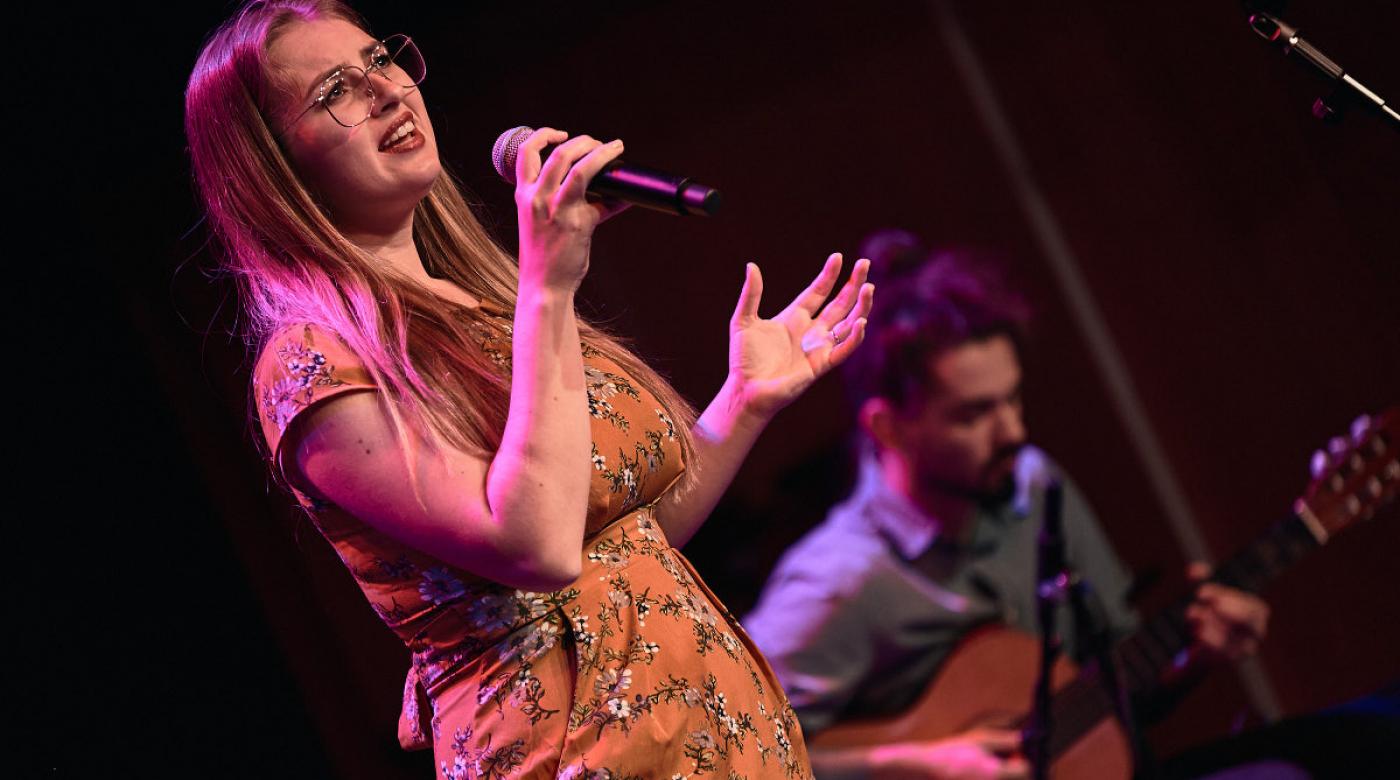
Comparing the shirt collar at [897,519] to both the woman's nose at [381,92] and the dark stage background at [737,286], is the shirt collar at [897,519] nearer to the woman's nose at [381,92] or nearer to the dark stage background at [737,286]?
the dark stage background at [737,286]

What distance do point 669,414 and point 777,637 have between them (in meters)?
1.63

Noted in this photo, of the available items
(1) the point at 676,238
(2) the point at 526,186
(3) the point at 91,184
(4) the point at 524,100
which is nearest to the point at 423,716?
(2) the point at 526,186

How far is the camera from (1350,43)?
8.02ft

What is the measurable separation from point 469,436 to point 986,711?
1964 millimetres

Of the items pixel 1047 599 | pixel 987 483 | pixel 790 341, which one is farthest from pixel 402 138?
pixel 987 483

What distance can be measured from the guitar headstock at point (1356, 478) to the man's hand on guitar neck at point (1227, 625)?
0.22 metres

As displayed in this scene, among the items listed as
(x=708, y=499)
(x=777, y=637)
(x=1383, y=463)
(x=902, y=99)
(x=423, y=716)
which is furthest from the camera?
(x=902, y=99)

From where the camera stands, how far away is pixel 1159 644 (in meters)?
2.97

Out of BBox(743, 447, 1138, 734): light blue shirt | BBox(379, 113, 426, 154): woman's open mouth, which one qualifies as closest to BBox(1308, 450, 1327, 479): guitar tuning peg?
BBox(743, 447, 1138, 734): light blue shirt

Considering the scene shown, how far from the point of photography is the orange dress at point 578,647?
3.96 feet

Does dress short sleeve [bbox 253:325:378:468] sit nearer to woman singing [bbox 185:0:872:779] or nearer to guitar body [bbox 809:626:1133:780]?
woman singing [bbox 185:0:872:779]

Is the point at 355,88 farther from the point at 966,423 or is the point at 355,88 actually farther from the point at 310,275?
the point at 966,423

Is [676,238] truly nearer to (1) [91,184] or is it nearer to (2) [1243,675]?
(1) [91,184]

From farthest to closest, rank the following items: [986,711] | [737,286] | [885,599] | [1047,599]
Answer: [737,286], [885,599], [986,711], [1047,599]
